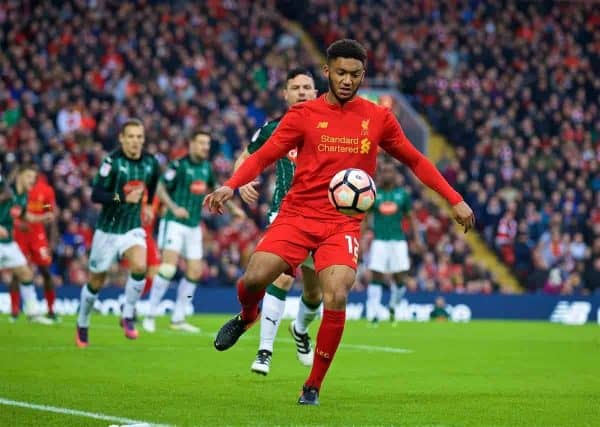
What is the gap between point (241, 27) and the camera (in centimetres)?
3117

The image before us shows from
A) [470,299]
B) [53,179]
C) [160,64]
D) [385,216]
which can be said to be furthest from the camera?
[160,64]

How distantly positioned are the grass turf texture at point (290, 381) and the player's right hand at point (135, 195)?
166 centimetres

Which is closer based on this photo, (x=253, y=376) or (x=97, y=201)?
(x=253, y=376)

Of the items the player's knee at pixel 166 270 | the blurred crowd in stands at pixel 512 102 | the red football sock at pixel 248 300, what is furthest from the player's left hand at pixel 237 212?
the blurred crowd in stands at pixel 512 102

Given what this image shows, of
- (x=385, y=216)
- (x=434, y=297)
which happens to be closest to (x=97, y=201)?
(x=385, y=216)

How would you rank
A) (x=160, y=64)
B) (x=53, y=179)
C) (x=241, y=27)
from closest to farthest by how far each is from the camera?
(x=53, y=179) < (x=160, y=64) < (x=241, y=27)

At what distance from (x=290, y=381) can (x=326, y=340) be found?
1993mm

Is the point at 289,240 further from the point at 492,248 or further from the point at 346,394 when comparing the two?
the point at 492,248

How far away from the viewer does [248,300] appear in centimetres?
911

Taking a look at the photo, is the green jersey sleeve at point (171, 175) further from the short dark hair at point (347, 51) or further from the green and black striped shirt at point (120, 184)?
the short dark hair at point (347, 51)

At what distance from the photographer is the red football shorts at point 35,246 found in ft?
62.0

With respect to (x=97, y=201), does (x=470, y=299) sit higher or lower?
lower

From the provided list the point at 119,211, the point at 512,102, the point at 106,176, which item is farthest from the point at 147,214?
the point at 512,102

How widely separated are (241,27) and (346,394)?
2282 cm
